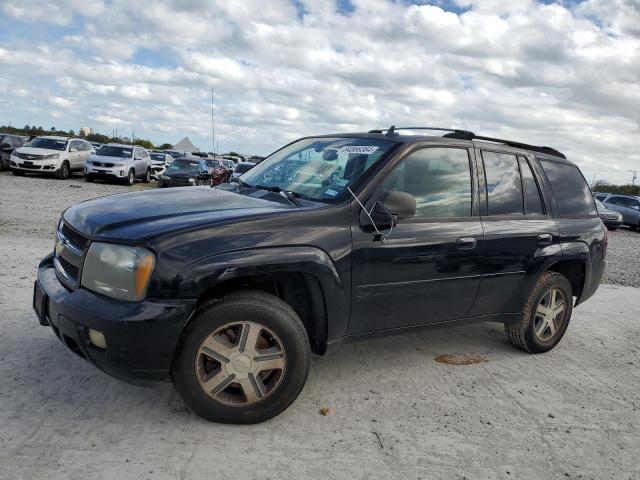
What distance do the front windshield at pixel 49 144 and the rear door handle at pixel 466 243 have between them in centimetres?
2150

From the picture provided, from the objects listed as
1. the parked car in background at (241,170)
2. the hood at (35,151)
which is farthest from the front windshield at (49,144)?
the parked car in background at (241,170)

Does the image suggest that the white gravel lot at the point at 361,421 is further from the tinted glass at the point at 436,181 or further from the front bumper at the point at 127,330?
the tinted glass at the point at 436,181

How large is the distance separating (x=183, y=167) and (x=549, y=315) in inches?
785

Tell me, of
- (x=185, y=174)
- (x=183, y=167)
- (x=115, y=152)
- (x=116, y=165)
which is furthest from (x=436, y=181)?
(x=115, y=152)

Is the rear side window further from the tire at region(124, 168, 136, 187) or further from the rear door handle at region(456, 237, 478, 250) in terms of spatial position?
the tire at region(124, 168, 136, 187)

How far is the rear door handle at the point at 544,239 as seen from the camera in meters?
4.55

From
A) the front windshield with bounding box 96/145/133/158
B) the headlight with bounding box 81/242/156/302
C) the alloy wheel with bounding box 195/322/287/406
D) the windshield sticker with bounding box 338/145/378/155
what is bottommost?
the alloy wheel with bounding box 195/322/287/406

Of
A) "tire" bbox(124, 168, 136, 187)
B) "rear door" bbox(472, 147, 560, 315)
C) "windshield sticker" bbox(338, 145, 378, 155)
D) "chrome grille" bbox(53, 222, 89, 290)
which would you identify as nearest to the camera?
"chrome grille" bbox(53, 222, 89, 290)

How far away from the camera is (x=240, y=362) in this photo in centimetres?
321

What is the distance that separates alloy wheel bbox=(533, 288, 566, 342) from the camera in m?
4.84

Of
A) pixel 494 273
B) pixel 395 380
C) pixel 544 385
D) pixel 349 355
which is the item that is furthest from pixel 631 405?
pixel 349 355

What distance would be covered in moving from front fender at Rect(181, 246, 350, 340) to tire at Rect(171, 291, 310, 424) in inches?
6.9

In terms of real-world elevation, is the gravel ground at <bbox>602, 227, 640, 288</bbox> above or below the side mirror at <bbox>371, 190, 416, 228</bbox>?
below

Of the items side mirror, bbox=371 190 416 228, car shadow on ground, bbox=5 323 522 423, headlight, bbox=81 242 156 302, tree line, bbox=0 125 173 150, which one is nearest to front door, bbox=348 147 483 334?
side mirror, bbox=371 190 416 228
